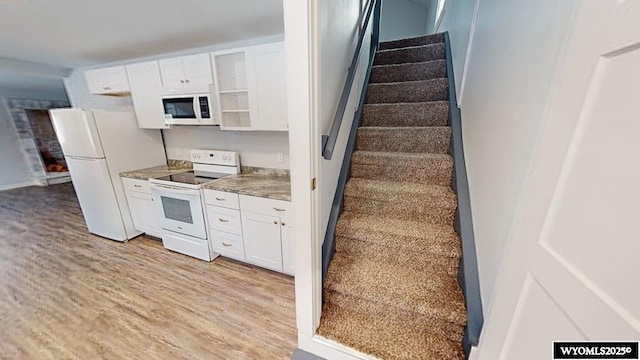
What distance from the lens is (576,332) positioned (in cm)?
60

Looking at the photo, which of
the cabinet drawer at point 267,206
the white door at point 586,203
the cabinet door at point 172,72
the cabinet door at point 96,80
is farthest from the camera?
the cabinet door at point 96,80

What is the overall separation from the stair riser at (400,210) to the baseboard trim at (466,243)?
3.6 inches

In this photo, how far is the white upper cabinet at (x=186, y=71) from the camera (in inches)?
98.1

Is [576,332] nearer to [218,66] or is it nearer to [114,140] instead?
[218,66]

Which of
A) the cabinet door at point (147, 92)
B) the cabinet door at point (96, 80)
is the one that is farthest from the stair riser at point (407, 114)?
the cabinet door at point (96, 80)

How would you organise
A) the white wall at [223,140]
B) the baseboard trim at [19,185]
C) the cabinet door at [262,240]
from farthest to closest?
the baseboard trim at [19,185], the white wall at [223,140], the cabinet door at [262,240]

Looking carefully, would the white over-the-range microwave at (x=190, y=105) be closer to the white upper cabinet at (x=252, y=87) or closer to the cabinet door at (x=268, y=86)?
the white upper cabinet at (x=252, y=87)

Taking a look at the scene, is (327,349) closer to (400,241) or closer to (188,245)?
(400,241)

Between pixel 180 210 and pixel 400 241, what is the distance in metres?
2.34

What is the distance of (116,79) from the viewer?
306 centimetres

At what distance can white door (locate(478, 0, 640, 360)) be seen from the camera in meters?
0.50

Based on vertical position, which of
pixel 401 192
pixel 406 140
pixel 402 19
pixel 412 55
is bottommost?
pixel 401 192

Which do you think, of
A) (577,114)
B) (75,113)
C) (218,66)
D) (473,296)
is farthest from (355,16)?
(75,113)

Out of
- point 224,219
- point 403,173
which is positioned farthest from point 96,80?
point 403,173
